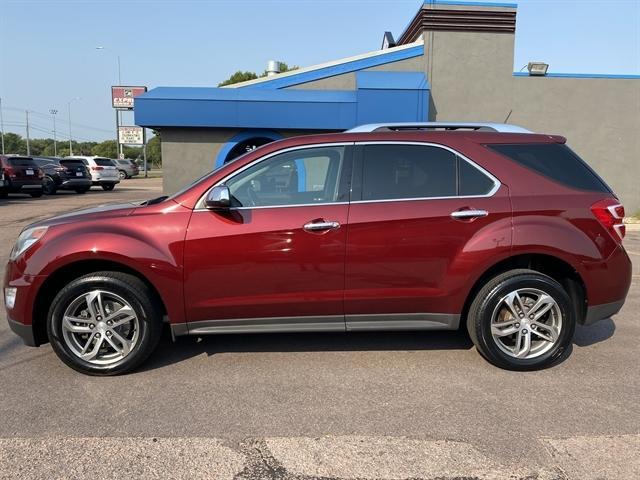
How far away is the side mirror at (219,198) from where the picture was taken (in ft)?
12.5

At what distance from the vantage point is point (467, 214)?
400cm

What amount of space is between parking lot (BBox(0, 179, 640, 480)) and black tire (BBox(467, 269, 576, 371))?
0.11 m

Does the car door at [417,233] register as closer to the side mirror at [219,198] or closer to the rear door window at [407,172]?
the rear door window at [407,172]

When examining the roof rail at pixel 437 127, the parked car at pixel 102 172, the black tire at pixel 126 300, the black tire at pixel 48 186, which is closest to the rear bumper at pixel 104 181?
the parked car at pixel 102 172

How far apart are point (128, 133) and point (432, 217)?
59982 mm

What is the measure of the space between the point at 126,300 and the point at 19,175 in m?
18.6

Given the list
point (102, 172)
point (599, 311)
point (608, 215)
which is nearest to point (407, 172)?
point (608, 215)

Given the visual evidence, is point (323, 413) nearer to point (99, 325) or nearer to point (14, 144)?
point (99, 325)

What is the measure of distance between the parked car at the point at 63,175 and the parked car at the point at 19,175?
173 cm

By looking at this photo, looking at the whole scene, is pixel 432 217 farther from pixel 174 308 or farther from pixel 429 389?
pixel 174 308

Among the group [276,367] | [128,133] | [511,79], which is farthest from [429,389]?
[128,133]

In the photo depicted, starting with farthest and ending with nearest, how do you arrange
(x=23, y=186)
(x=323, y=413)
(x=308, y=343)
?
(x=23, y=186)
(x=308, y=343)
(x=323, y=413)

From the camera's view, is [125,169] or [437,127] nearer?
[437,127]

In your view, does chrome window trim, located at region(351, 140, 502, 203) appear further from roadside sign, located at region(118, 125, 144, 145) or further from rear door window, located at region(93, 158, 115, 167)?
roadside sign, located at region(118, 125, 144, 145)
